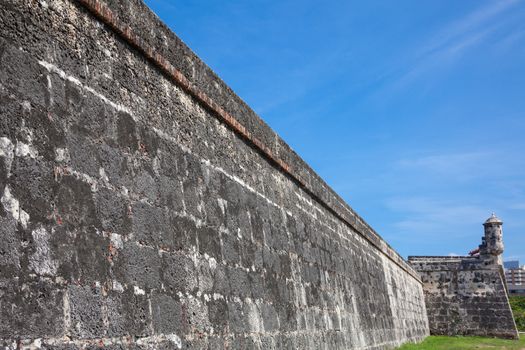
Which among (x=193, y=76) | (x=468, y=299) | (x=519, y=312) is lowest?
(x=519, y=312)

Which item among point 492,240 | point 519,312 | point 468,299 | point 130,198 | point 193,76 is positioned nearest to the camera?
point 130,198

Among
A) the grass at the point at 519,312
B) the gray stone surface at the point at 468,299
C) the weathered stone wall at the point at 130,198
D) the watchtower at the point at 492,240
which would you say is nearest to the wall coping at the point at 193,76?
the weathered stone wall at the point at 130,198

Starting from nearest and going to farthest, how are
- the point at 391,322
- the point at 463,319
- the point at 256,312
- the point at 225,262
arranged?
the point at 225,262
the point at 256,312
the point at 391,322
the point at 463,319

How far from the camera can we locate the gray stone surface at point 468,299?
20406mm

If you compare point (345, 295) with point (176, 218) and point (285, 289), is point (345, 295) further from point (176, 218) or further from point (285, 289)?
point (176, 218)

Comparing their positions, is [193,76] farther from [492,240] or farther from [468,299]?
[492,240]

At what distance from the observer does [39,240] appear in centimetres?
269

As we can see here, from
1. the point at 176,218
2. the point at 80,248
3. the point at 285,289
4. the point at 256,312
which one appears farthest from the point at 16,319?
the point at 285,289

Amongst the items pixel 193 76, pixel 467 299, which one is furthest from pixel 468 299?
pixel 193 76

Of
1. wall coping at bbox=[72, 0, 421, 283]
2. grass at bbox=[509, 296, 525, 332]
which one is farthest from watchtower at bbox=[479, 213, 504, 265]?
wall coping at bbox=[72, 0, 421, 283]

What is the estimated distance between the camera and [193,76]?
4742mm

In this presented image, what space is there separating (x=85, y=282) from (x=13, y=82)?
103 cm

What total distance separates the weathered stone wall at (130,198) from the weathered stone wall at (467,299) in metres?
16.1

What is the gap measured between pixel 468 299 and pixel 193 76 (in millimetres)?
18849
